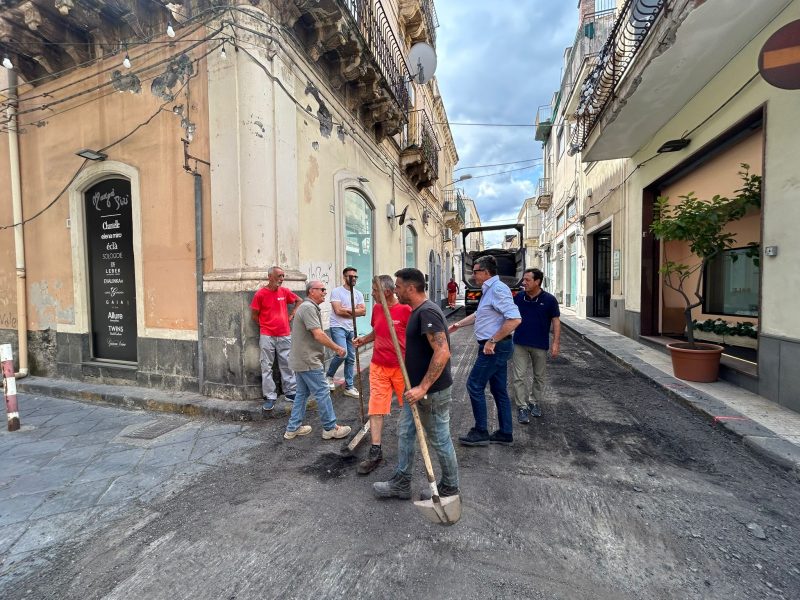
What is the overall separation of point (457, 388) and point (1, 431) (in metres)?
5.74

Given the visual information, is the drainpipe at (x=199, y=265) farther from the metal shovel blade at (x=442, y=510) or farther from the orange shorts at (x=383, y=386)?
the metal shovel blade at (x=442, y=510)

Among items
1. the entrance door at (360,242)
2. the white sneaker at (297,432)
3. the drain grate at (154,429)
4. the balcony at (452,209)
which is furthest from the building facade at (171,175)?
the balcony at (452,209)

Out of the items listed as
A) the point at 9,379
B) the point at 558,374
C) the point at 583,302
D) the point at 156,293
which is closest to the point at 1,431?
the point at 9,379

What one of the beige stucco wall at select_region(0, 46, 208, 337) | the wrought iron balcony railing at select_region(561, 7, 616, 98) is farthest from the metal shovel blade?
the wrought iron balcony railing at select_region(561, 7, 616, 98)

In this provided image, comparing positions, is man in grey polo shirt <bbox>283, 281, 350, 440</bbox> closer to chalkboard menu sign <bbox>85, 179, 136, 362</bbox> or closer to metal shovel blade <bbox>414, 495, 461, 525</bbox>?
metal shovel blade <bbox>414, 495, 461, 525</bbox>

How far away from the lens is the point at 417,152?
1134 cm

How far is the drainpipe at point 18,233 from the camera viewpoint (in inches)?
260

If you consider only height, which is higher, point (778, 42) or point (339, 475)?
point (778, 42)

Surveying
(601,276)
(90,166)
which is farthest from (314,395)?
(601,276)

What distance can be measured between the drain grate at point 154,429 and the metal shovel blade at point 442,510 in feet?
11.1

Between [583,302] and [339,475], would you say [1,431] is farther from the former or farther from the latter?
[583,302]

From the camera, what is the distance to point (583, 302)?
→ 14438 millimetres

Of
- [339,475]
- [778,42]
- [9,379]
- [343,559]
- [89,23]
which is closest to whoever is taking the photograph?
[343,559]

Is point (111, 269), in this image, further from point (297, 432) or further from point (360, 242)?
point (297, 432)
